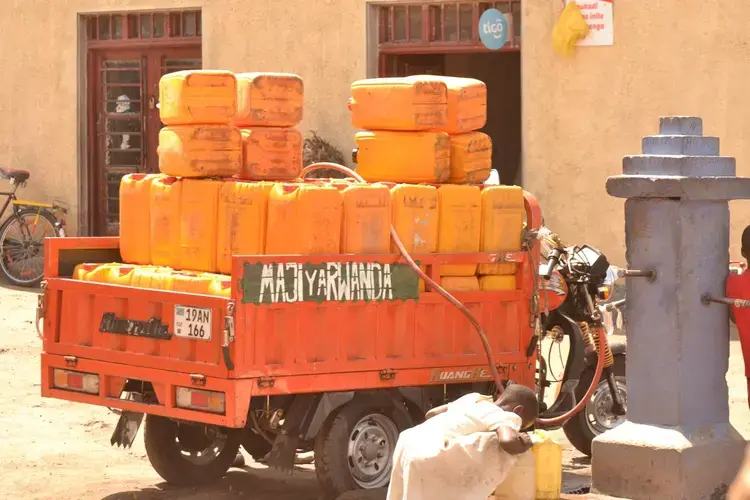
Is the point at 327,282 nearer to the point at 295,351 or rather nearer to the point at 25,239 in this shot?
the point at 295,351

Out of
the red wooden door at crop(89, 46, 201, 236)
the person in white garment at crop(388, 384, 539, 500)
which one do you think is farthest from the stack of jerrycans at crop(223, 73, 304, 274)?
the red wooden door at crop(89, 46, 201, 236)

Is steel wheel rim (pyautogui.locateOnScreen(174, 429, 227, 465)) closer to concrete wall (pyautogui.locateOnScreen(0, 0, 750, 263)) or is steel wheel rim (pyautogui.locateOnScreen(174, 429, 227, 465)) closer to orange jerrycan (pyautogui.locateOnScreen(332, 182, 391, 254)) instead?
orange jerrycan (pyautogui.locateOnScreen(332, 182, 391, 254))

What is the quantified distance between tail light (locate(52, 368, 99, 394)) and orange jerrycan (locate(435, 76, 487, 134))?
2332mm

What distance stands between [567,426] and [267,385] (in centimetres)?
227

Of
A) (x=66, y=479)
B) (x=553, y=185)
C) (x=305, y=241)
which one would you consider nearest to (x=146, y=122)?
(x=553, y=185)

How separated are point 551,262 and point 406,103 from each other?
1192 millimetres

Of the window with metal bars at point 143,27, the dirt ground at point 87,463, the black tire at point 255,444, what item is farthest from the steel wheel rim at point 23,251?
the black tire at point 255,444

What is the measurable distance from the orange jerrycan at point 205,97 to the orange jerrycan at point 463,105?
1179 mm

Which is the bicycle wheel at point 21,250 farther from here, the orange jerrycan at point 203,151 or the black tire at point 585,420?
the black tire at point 585,420

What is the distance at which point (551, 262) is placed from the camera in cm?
859

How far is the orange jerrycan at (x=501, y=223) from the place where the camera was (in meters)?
8.38

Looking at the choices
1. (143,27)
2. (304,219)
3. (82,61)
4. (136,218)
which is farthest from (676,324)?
(82,61)

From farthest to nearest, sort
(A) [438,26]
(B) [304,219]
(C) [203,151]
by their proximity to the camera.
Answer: (A) [438,26], (C) [203,151], (B) [304,219]

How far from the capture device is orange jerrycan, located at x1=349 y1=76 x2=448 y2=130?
8422 millimetres
